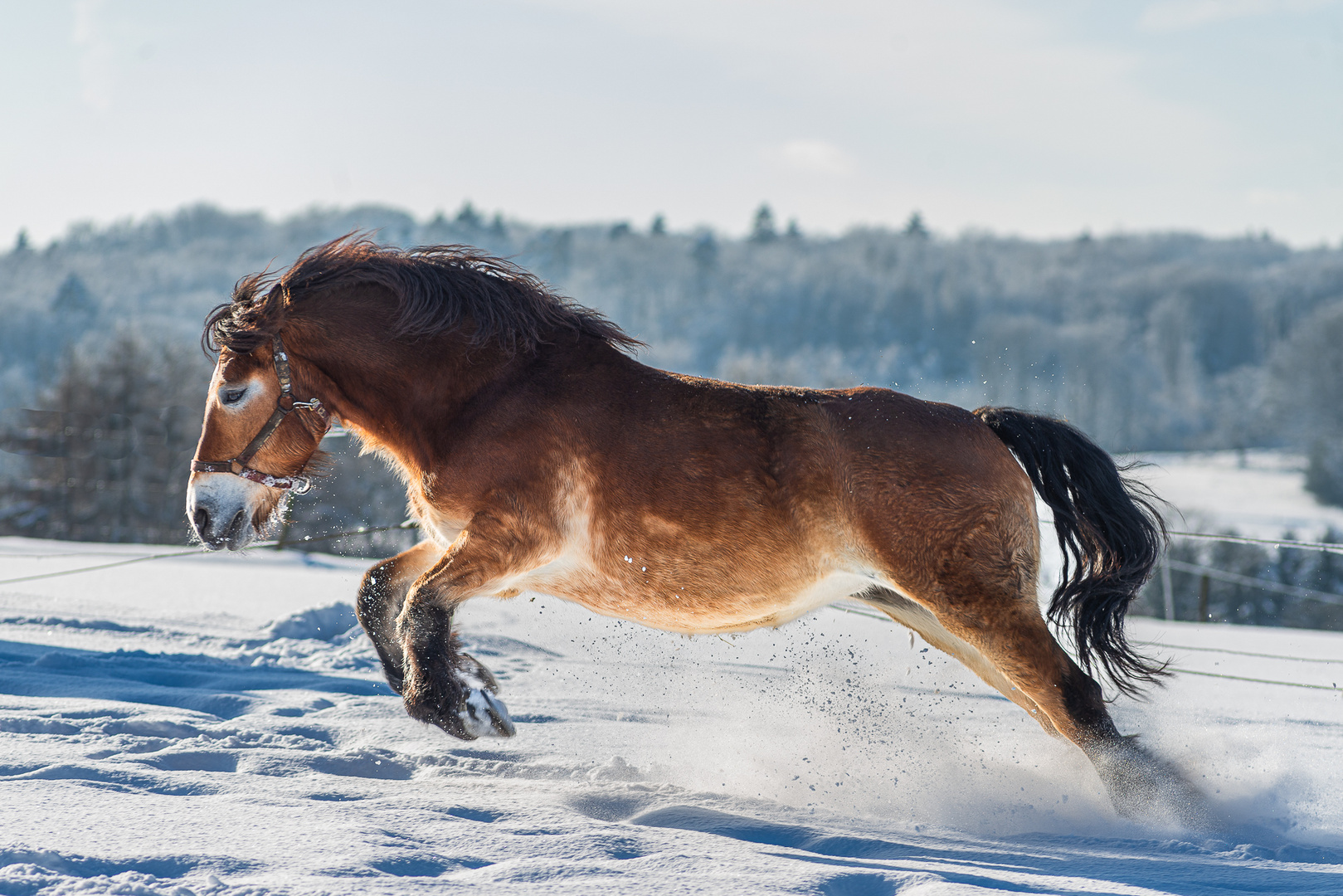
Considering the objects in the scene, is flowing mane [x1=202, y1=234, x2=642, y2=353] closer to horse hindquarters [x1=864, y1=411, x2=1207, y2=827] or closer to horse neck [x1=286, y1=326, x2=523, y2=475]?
horse neck [x1=286, y1=326, x2=523, y2=475]

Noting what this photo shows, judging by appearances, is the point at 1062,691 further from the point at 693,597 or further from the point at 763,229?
the point at 763,229

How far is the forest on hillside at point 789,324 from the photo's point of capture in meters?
27.8

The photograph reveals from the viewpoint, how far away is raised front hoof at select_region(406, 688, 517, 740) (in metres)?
3.25

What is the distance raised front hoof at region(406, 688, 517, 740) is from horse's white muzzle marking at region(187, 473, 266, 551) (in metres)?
0.97

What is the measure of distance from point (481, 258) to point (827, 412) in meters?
1.44

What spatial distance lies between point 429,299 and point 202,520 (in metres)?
1.12

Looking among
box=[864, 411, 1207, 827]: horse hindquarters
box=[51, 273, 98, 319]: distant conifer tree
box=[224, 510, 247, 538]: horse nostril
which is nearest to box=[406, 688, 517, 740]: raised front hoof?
box=[224, 510, 247, 538]: horse nostril

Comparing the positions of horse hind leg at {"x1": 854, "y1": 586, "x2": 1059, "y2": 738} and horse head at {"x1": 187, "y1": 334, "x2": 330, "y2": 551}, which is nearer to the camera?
horse head at {"x1": 187, "y1": 334, "x2": 330, "y2": 551}

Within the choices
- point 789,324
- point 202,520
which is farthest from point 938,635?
point 789,324

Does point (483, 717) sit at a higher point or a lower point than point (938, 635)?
lower

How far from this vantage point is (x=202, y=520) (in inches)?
145

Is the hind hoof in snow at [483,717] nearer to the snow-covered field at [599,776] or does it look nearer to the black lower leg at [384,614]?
the snow-covered field at [599,776]

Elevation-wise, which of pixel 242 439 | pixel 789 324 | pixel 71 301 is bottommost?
pixel 242 439

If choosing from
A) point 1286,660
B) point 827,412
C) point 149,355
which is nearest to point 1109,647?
point 827,412
